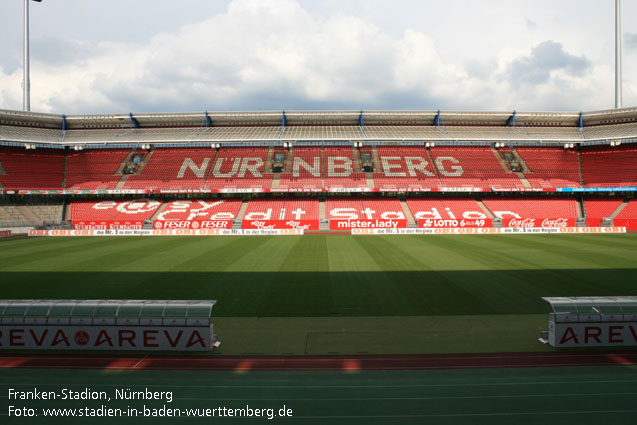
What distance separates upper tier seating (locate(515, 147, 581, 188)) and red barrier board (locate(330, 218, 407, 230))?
20218 mm

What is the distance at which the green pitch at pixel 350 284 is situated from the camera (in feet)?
34.7

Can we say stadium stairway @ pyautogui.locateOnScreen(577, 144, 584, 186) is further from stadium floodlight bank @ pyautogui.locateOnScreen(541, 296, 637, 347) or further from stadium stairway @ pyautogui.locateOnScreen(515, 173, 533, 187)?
stadium floodlight bank @ pyautogui.locateOnScreen(541, 296, 637, 347)

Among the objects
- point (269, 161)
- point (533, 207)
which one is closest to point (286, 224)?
point (269, 161)

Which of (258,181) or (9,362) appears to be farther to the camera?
(258,181)

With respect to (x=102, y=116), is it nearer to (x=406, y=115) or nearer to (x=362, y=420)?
(x=406, y=115)

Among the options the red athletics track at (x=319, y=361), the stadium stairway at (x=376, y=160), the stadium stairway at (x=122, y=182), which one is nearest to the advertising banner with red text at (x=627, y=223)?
the stadium stairway at (x=376, y=160)

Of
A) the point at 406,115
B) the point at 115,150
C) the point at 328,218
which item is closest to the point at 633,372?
the point at 328,218

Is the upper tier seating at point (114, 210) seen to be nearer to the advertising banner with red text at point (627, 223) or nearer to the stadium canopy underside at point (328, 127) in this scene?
the stadium canopy underside at point (328, 127)

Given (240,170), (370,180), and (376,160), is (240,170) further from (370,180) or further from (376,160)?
(376,160)

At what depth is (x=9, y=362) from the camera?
8953mm

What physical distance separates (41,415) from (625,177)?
58.1 metres

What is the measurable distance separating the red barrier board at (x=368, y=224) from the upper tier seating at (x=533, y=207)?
41.0 feet

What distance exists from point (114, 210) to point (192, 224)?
1102cm

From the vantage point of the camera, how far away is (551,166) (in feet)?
161
